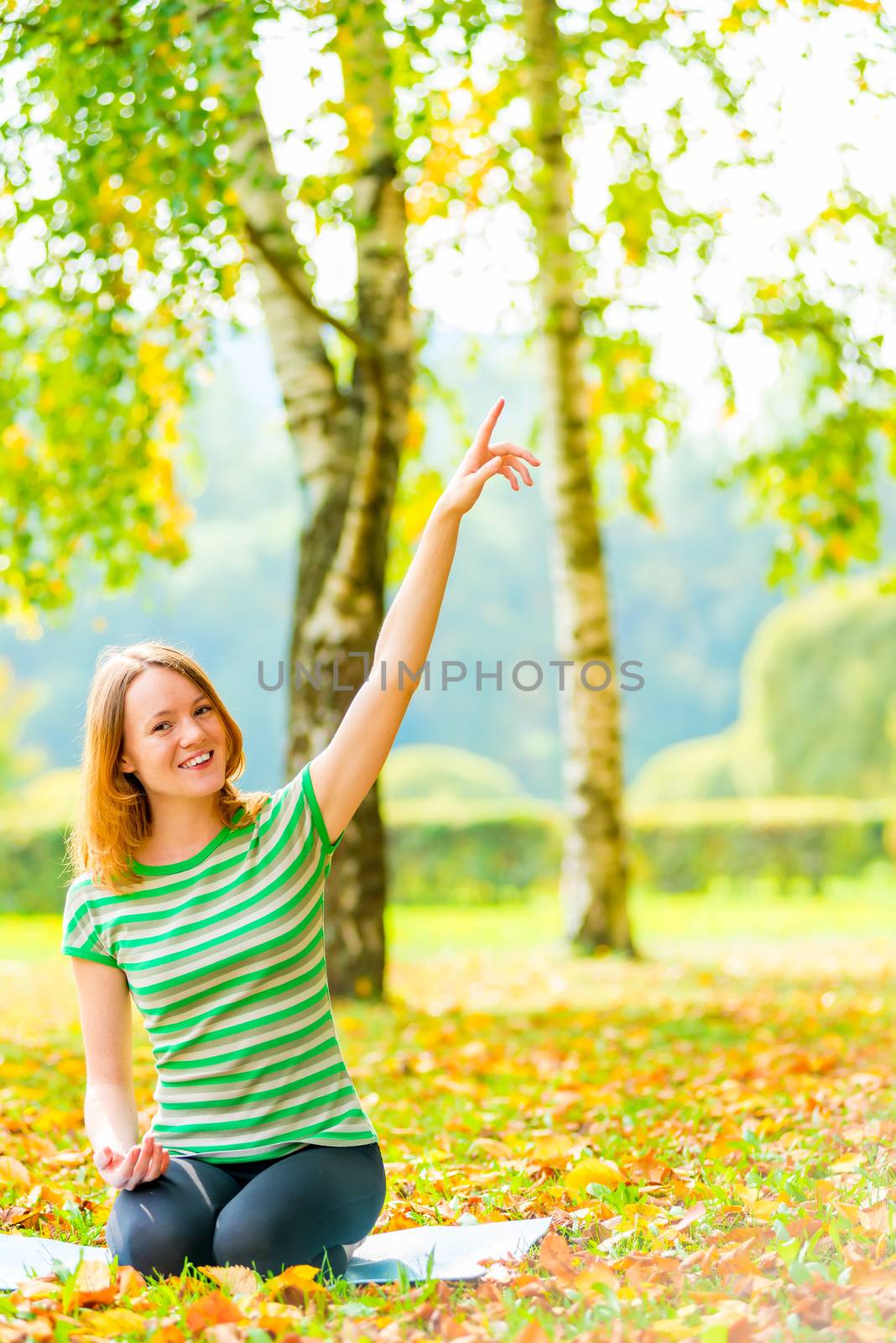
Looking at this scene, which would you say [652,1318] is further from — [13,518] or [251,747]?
[251,747]

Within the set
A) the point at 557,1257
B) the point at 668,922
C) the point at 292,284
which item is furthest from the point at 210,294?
the point at 668,922

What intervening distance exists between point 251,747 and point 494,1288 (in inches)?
1994

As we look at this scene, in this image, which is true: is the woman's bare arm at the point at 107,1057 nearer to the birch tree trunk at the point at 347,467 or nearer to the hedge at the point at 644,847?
the birch tree trunk at the point at 347,467

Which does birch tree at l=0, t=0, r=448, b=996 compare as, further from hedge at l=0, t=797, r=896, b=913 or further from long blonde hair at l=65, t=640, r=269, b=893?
hedge at l=0, t=797, r=896, b=913

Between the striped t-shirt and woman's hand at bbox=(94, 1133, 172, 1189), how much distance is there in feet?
0.41

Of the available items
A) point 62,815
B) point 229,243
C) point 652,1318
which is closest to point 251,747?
point 62,815

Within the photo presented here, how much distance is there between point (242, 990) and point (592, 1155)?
4.09 ft

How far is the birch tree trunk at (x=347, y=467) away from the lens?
5867mm

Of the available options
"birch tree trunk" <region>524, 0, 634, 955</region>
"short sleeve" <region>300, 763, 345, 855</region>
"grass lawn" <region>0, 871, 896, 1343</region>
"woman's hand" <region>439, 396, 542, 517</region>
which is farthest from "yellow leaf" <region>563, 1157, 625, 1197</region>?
"birch tree trunk" <region>524, 0, 634, 955</region>

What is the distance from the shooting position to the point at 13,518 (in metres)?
8.18

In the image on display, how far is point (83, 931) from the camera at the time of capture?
8.28 feet

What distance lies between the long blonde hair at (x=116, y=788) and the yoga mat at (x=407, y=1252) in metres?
0.69

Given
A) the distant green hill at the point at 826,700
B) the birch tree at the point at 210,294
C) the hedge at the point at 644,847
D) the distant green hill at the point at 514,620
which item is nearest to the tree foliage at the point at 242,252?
the birch tree at the point at 210,294

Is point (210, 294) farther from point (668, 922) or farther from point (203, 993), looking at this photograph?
point (668, 922)
